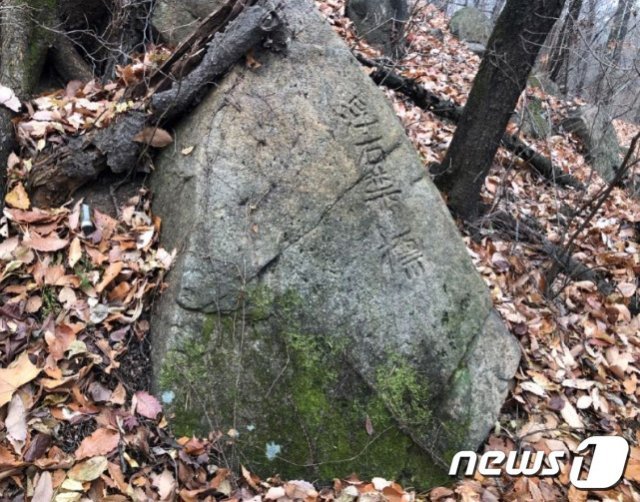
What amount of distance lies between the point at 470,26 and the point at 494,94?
27.9ft

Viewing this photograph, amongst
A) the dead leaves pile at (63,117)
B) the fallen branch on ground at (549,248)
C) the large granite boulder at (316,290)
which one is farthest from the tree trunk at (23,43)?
the fallen branch on ground at (549,248)

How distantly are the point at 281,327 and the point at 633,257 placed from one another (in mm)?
3721

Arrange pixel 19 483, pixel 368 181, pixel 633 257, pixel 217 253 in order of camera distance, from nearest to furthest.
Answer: pixel 19 483
pixel 217 253
pixel 368 181
pixel 633 257

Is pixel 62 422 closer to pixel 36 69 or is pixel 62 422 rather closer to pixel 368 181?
pixel 368 181

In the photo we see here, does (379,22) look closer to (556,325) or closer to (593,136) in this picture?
(593,136)

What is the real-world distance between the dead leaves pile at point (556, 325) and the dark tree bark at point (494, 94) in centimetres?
35

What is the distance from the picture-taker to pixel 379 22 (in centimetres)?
771

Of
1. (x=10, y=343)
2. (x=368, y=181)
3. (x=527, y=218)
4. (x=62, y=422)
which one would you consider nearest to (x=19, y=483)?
(x=62, y=422)

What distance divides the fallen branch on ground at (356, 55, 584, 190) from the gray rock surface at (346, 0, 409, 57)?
5.54 feet

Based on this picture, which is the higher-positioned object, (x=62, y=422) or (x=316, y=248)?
(x=316, y=248)

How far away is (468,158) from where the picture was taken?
14.3ft

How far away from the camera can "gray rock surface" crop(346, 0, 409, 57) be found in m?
7.55

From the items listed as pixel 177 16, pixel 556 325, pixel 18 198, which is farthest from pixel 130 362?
pixel 177 16

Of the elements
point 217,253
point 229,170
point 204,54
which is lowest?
point 217,253
